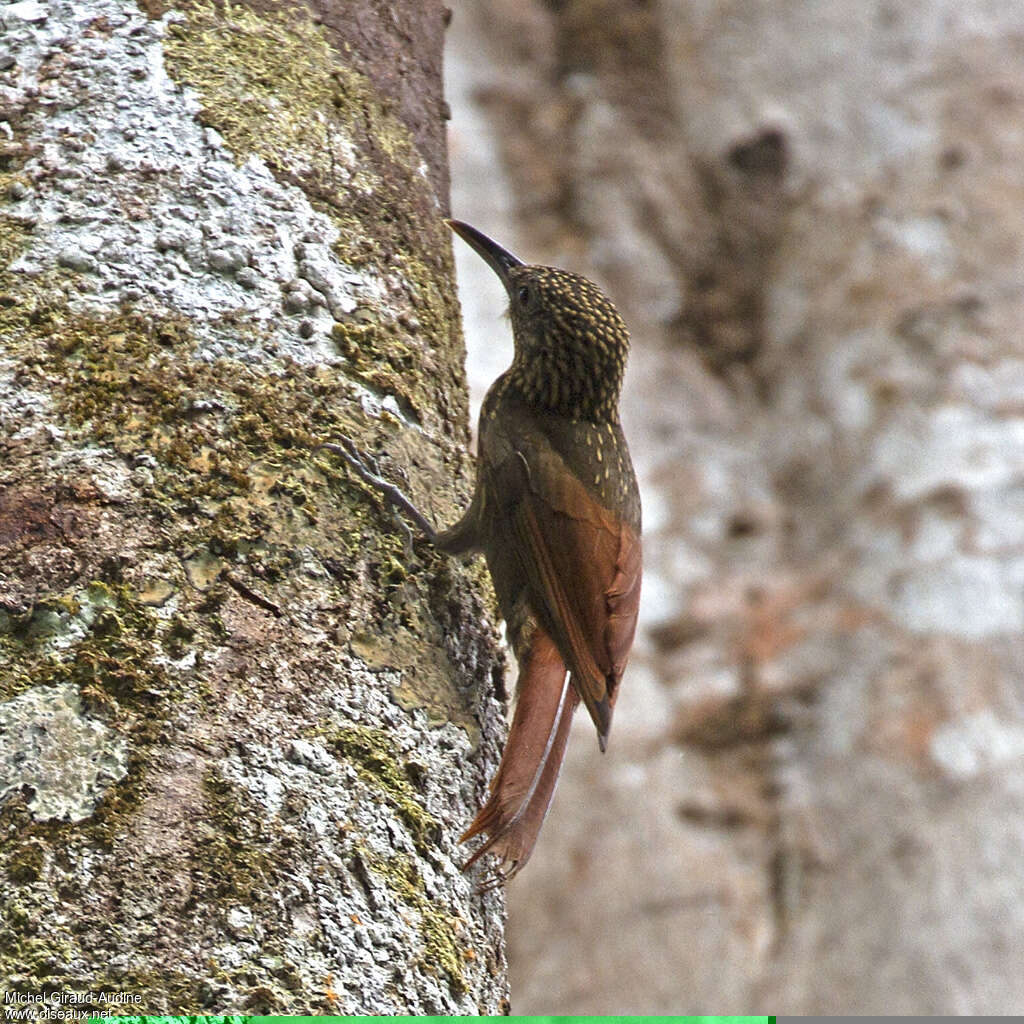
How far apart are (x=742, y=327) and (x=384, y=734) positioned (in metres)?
4.91

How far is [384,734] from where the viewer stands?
1.52 metres

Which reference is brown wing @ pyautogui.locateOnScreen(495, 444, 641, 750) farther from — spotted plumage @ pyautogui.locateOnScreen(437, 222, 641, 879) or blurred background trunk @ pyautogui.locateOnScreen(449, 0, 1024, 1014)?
blurred background trunk @ pyautogui.locateOnScreen(449, 0, 1024, 1014)

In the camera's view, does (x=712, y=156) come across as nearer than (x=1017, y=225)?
No

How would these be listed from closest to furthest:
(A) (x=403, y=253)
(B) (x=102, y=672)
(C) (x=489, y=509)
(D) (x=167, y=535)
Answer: (B) (x=102, y=672), (D) (x=167, y=535), (A) (x=403, y=253), (C) (x=489, y=509)

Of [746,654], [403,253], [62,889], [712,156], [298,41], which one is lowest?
[746,654]

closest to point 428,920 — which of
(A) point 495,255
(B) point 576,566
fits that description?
(B) point 576,566

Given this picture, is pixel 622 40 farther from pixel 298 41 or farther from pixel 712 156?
pixel 298 41

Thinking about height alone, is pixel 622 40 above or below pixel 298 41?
below

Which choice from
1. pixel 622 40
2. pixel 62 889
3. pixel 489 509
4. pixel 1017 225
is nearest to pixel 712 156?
pixel 622 40

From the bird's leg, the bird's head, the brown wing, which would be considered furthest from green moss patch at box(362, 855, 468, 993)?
the bird's head

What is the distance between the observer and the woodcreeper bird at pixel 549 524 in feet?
6.17

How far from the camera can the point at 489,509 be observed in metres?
2.37

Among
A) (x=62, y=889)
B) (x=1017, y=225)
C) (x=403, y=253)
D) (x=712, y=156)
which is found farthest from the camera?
(x=712, y=156)

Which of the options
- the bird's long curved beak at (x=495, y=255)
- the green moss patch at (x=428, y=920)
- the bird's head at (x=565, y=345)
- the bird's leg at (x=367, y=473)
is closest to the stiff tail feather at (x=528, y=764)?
the green moss patch at (x=428, y=920)
